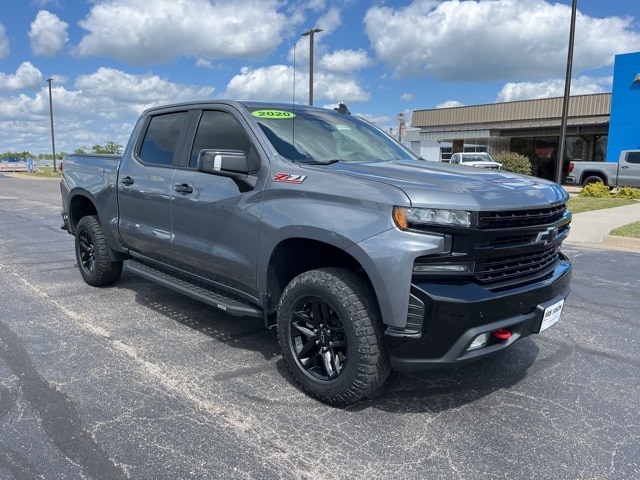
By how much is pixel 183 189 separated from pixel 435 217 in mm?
2245

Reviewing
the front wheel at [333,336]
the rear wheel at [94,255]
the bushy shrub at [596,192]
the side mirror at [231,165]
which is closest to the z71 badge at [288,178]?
the side mirror at [231,165]

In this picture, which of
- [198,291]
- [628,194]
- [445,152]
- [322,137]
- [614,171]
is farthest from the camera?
[445,152]

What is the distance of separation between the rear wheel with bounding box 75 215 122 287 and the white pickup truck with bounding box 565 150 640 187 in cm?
2046

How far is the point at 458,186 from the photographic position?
2930 millimetres

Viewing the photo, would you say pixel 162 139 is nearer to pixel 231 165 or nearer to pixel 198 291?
pixel 198 291

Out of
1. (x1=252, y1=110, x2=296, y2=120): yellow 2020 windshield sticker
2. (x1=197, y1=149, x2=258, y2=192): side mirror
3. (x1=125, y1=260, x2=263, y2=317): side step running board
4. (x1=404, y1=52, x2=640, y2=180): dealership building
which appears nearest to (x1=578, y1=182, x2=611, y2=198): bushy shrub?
(x1=404, y1=52, x2=640, y2=180): dealership building

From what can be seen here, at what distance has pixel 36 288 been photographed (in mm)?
5910

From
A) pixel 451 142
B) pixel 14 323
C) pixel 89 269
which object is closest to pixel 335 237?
pixel 14 323

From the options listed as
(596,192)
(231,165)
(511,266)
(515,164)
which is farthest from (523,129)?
(231,165)

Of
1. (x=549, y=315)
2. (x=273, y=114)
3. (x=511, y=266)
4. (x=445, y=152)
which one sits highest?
(x=445, y=152)

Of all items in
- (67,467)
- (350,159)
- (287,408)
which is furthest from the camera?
(350,159)

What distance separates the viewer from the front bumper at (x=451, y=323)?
2.73m

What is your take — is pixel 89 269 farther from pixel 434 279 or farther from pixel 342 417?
pixel 434 279

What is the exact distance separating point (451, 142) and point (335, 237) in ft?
125
